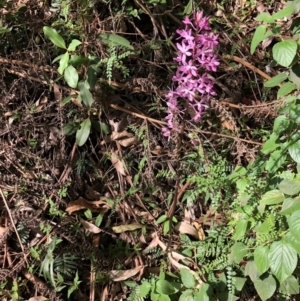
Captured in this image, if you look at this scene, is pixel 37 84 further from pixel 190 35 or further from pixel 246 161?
pixel 246 161

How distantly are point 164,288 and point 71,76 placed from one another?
1011 millimetres

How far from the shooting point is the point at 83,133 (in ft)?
7.47

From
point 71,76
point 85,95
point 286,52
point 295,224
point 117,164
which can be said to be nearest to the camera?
point 295,224

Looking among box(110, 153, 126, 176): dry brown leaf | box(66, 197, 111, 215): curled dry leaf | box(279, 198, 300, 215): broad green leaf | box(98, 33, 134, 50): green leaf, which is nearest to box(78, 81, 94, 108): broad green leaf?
box(98, 33, 134, 50): green leaf

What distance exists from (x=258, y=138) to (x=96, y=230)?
3.08 ft

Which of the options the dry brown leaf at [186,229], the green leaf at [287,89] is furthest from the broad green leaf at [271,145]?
the dry brown leaf at [186,229]

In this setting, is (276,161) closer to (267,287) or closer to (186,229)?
(267,287)

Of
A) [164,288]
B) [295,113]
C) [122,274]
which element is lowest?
[122,274]

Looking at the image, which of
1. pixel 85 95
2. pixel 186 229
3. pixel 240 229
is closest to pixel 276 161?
pixel 240 229

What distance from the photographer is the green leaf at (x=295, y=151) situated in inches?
69.9

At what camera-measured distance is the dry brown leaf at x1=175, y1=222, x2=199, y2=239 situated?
7.63 feet

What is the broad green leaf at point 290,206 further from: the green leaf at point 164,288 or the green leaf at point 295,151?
the green leaf at point 164,288

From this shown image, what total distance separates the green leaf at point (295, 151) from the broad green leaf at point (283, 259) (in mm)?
311

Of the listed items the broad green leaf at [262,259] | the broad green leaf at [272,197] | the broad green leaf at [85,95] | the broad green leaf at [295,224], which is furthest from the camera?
the broad green leaf at [85,95]
